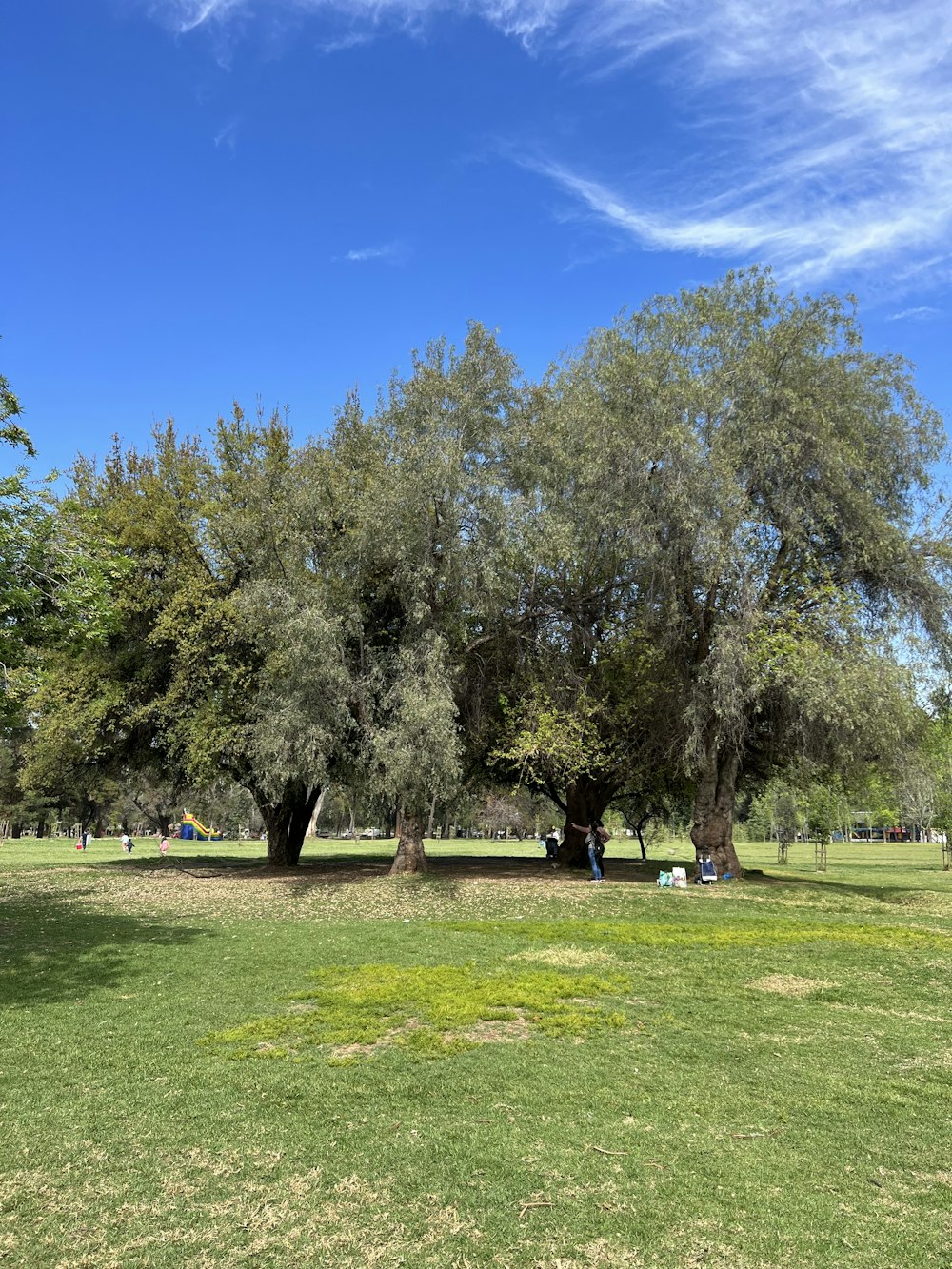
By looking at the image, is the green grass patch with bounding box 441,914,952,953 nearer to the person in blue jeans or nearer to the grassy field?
the grassy field

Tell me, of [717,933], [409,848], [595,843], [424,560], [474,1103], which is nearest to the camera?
[474,1103]

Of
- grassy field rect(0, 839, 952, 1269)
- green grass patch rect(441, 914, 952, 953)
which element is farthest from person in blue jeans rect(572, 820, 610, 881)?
grassy field rect(0, 839, 952, 1269)

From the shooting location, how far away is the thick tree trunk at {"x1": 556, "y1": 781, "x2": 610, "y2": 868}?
27.2m

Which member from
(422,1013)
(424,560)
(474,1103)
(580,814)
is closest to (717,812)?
(580,814)

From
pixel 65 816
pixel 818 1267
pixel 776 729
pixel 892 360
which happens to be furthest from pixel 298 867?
pixel 65 816

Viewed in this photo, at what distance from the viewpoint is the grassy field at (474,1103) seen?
4039mm

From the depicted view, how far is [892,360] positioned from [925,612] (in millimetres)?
6783

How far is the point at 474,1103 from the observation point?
18.9 feet

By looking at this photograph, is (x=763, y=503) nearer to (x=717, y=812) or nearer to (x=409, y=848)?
(x=717, y=812)

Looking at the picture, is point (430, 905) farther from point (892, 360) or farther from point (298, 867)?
point (892, 360)

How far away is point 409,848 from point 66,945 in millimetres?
11342

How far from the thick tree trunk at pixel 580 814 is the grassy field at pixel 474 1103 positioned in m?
14.4

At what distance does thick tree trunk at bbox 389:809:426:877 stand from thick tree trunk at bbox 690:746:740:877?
7.64 meters

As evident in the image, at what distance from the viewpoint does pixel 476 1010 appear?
326 inches
